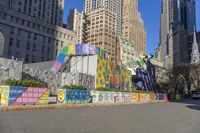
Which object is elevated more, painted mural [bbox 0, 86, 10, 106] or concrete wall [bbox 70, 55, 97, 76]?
concrete wall [bbox 70, 55, 97, 76]

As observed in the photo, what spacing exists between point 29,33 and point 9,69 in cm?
6433

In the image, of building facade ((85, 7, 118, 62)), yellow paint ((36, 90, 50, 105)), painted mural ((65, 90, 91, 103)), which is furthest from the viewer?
building facade ((85, 7, 118, 62))

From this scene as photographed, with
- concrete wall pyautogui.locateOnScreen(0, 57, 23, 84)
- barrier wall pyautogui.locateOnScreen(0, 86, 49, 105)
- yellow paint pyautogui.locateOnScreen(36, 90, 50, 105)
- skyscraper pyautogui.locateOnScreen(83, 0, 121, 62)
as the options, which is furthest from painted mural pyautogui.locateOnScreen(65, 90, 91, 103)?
skyscraper pyautogui.locateOnScreen(83, 0, 121, 62)

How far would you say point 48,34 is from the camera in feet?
351

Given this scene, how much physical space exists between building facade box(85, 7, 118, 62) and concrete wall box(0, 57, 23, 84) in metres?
106

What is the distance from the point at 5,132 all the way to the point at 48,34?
101 meters

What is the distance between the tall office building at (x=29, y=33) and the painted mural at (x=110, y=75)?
147 ft

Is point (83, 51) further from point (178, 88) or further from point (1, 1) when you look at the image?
point (1, 1)

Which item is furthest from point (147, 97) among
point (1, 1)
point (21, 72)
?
point (1, 1)

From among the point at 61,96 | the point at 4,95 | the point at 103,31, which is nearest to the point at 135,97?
the point at 61,96

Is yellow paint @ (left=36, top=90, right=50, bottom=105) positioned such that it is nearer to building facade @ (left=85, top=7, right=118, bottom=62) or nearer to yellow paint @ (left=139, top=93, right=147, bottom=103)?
yellow paint @ (left=139, top=93, right=147, bottom=103)

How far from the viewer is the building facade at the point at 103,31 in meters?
148

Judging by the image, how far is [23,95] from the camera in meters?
20.3

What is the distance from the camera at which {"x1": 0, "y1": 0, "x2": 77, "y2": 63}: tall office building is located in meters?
90.0
